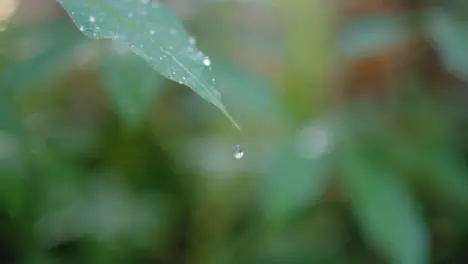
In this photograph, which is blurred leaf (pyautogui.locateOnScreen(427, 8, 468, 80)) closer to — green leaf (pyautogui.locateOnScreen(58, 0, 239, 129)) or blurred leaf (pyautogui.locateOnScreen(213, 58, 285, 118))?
blurred leaf (pyautogui.locateOnScreen(213, 58, 285, 118))

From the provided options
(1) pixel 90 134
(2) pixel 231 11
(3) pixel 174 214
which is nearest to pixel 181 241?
(3) pixel 174 214

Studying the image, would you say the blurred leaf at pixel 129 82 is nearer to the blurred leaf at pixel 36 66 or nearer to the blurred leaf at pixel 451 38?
the blurred leaf at pixel 36 66

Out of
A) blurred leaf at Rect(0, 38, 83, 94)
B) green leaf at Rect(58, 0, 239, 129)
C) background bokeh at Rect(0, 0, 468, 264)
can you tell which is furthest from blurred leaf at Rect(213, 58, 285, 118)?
green leaf at Rect(58, 0, 239, 129)

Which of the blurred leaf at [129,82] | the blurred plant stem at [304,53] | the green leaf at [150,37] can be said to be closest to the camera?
the green leaf at [150,37]

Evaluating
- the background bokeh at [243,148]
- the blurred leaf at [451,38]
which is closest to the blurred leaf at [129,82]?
the background bokeh at [243,148]

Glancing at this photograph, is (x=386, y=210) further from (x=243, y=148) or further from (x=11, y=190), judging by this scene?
(x=11, y=190)

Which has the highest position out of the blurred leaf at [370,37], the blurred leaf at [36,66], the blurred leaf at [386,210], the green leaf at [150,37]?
the blurred leaf at [370,37]
